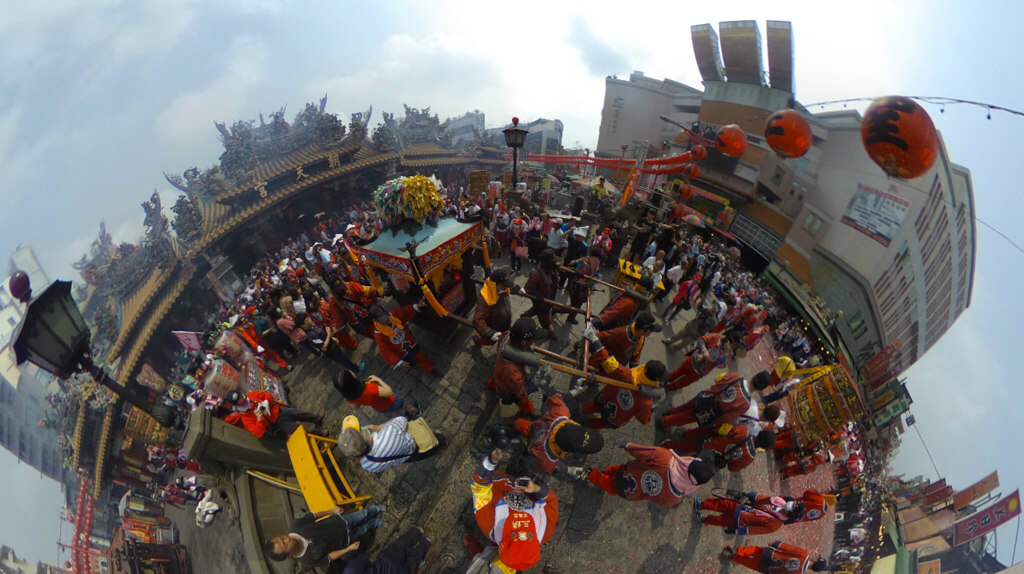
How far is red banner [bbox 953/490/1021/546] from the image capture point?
232 inches

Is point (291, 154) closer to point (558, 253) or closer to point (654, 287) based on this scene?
point (558, 253)

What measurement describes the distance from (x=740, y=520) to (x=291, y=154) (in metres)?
20.1

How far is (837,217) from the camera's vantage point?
554 cm

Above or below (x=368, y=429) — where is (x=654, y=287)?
above

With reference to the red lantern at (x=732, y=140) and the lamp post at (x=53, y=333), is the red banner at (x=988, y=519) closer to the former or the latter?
the red lantern at (x=732, y=140)

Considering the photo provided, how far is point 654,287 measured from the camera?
6613mm

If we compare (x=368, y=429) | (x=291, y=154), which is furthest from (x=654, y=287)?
(x=291, y=154)

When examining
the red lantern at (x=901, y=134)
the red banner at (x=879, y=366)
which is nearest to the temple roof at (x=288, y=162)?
the red lantern at (x=901, y=134)

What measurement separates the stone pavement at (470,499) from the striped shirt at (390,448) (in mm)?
1032

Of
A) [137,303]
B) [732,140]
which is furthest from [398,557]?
[137,303]

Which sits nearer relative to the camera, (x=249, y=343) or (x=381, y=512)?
(x=381, y=512)

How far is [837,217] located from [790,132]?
1.97 meters

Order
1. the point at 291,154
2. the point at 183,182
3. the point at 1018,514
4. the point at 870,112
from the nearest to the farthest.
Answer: the point at 870,112 < the point at 1018,514 < the point at 183,182 < the point at 291,154

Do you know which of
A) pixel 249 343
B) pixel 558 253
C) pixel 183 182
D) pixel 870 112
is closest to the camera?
pixel 870 112
